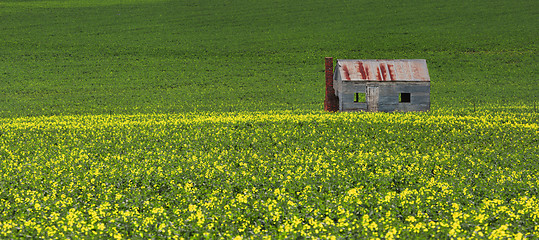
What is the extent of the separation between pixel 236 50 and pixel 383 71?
90.5 ft

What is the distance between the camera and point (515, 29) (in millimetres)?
56125

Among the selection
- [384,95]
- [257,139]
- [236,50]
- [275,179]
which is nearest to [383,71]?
[384,95]

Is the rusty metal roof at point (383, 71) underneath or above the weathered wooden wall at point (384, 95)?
above

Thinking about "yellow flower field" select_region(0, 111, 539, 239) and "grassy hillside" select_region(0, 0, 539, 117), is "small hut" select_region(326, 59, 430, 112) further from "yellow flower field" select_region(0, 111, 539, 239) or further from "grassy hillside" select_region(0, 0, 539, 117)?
"grassy hillside" select_region(0, 0, 539, 117)

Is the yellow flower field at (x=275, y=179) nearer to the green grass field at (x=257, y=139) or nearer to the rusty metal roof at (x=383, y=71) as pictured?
the green grass field at (x=257, y=139)

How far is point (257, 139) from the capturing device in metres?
18.0

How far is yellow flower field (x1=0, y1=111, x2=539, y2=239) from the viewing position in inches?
318

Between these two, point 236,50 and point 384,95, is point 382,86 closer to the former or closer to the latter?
point 384,95

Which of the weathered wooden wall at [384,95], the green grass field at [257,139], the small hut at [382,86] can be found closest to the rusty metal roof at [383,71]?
the small hut at [382,86]

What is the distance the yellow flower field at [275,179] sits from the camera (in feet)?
26.5

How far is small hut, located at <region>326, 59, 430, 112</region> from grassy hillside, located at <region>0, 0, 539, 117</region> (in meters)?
5.35

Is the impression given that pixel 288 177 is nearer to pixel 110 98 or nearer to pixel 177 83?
pixel 110 98

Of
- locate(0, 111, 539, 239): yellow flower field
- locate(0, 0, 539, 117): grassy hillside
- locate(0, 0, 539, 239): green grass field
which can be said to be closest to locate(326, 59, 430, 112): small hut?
locate(0, 0, 539, 239): green grass field

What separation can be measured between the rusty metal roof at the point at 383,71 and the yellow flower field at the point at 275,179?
17.8 feet
